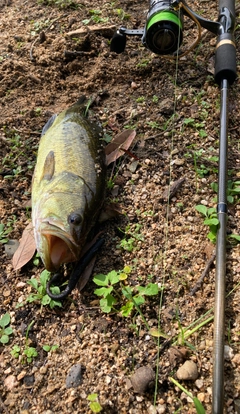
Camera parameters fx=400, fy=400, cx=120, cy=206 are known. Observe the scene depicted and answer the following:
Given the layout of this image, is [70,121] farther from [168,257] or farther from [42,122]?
[168,257]

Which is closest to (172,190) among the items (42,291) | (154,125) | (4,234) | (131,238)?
(131,238)

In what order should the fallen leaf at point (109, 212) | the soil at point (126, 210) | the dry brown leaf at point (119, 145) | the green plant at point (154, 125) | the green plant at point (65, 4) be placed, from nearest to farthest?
the soil at point (126, 210) → the fallen leaf at point (109, 212) → the dry brown leaf at point (119, 145) → the green plant at point (154, 125) → the green plant at point (65, 4)

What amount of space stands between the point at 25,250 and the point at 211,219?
4.80ft

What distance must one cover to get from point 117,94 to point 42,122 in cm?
86

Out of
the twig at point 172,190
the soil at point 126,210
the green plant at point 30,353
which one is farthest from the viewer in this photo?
the twig at point 172,190

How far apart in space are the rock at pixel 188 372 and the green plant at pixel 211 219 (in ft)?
3.06

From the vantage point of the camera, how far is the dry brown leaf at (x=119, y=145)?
12.1ft

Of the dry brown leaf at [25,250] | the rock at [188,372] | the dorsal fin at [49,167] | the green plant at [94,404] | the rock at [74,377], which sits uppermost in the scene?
the dorsal fin at [49,167]

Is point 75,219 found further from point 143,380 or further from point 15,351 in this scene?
point 143,380

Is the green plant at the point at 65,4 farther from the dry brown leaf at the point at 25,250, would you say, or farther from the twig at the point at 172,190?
the dry brown leaf at the point at 25,250

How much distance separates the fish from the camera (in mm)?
2840

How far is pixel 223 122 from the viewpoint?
3.28 meters

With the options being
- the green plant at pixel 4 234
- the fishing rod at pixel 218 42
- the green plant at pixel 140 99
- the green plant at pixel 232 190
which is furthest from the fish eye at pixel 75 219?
the green plant at pixel 140 99

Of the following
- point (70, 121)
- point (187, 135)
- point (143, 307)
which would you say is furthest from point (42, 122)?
point (143, 307)
